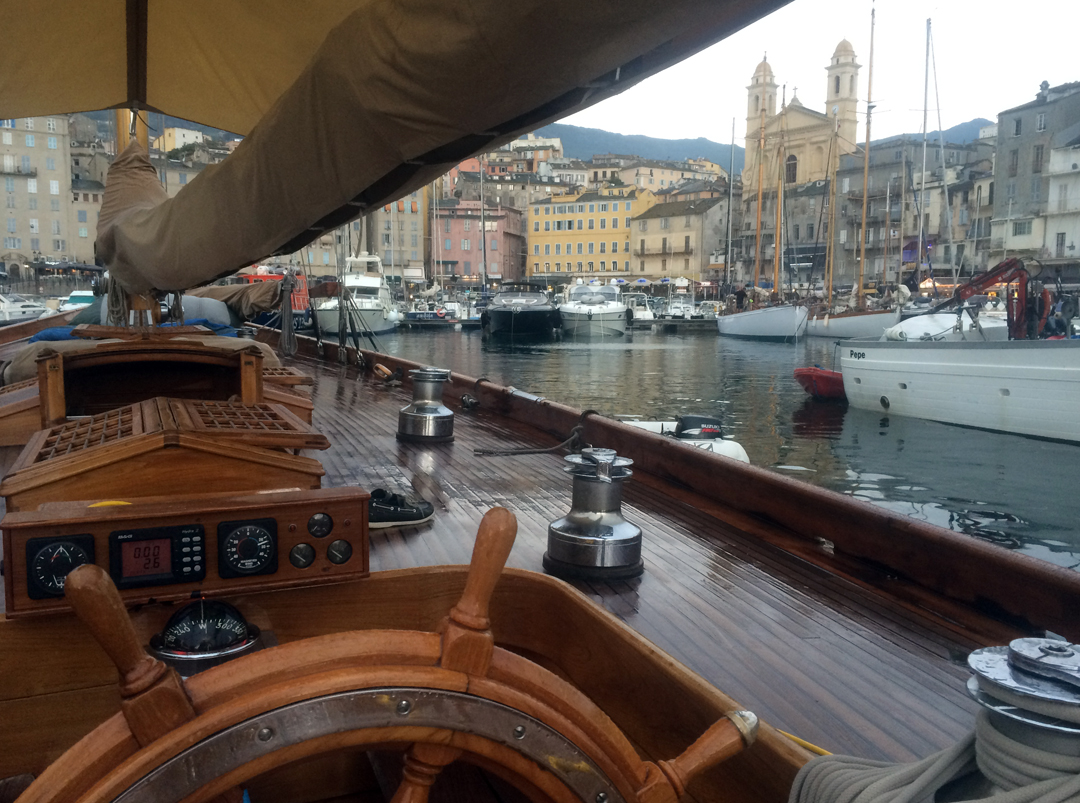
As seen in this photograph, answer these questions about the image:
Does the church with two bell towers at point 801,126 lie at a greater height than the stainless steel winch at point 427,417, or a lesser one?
greater

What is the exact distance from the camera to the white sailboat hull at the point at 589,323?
1282 inches

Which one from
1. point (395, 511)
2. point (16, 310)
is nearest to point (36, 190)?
point (16, 310)

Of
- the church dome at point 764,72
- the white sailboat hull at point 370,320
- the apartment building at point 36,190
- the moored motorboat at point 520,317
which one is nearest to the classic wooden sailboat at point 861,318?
the moored motorboat at point 520,317

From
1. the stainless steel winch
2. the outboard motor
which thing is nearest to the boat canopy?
the stainless steel winch

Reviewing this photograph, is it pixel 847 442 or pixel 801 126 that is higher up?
pixel 801 126

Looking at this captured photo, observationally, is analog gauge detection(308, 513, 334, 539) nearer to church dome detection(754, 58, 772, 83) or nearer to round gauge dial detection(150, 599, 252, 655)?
round gauge dial detection(150, 599, 252, 655)

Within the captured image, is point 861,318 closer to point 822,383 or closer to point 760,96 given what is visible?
point 822,383

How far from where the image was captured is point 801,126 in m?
57.8

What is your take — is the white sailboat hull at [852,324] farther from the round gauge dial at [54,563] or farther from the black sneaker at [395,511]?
the round gauge dial at [54,563]

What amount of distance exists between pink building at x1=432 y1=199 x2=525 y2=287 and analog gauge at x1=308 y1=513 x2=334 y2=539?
56.5 m

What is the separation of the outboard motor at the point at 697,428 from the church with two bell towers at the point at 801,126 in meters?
47.7

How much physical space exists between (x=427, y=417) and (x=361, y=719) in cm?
300

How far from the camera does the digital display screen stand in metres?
1.17

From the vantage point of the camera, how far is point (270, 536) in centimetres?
126
